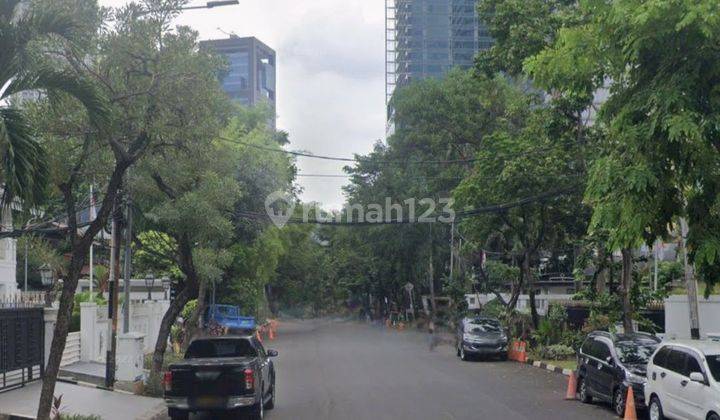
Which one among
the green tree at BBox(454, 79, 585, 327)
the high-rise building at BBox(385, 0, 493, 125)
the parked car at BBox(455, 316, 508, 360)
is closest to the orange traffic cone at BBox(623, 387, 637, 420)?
the green tree at BBox(454, 79, 585, 327)

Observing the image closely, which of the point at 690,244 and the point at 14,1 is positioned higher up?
the point at 14,1

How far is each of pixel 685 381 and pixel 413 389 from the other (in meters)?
8.79

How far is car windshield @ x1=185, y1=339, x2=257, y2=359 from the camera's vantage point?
17.4 m

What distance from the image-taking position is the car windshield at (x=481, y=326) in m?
33.2

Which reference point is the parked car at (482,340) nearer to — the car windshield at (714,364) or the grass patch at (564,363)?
the grass patch at (564,363)

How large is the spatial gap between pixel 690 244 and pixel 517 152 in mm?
18425

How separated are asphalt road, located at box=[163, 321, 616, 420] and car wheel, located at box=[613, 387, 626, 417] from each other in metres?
0.30

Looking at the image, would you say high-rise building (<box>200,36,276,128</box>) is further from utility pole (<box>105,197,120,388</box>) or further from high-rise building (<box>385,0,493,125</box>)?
utility pole (<box>105,197,120,388</box>)

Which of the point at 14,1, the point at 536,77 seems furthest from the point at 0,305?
the point at 536,77

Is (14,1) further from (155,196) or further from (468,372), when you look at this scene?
(468,372)

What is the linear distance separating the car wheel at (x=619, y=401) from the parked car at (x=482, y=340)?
15231 millimetres

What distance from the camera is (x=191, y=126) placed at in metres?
14.6

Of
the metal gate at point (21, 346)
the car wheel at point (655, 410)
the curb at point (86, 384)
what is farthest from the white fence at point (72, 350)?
the car wheel at point (655, 410)

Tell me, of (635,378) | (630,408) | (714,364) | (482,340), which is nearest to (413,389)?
(635,378)
